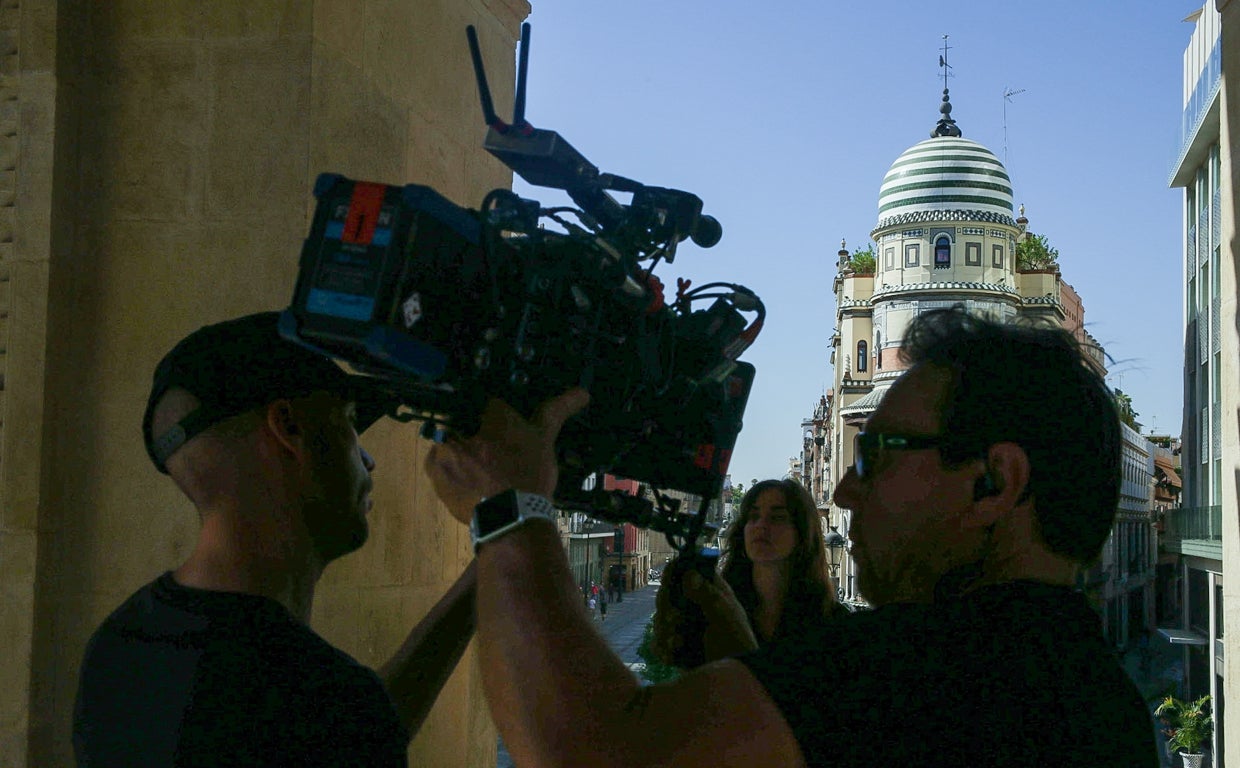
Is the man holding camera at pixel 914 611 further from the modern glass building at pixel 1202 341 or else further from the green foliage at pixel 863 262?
the green foliage at pixel 863 262

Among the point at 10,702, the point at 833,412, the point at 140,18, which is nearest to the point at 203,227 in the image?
the point at 140,18

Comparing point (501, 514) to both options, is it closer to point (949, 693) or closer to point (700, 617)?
point (949, 693)

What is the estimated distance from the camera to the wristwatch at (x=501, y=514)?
1.62 metres

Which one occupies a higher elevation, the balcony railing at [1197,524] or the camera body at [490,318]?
the camera body at [490,318]

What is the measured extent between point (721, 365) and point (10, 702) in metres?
2.21

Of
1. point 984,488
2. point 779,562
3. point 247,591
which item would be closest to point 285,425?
point 247,591

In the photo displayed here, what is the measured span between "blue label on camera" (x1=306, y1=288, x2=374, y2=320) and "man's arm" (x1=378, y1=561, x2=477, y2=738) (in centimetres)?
82

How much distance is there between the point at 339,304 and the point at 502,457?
314 mm

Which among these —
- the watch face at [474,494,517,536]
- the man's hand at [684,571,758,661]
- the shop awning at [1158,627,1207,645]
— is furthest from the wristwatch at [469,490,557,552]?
the shop awning at [1158,627,1207,645]

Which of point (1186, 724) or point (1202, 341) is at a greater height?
point (1202, 341)

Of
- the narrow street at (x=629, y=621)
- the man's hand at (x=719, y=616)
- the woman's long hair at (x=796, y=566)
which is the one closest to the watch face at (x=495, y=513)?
the man's hand at (x=719, y=616)

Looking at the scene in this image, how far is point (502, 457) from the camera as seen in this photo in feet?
5.52

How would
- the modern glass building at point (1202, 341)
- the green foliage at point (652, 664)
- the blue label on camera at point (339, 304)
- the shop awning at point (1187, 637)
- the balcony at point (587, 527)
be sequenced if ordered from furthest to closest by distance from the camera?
the shop awning at point (1187, 637)
the modern glass building at point (1202, 341)
the green foliage at point (652, 664)
the balcony at point (587, 527)
the blue label on camera at point (339, 304)

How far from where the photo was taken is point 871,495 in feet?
5.80
